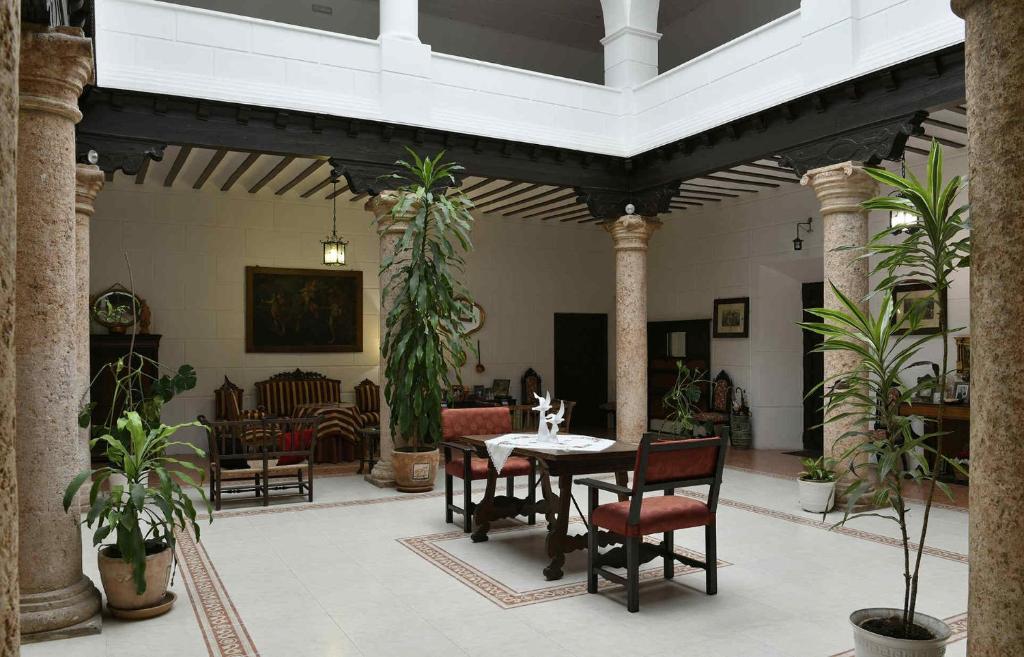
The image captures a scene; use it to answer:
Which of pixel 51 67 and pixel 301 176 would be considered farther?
pixel 301 176

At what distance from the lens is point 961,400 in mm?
8453

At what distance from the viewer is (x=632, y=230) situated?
31.9ft

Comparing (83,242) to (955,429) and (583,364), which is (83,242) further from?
(955,429)

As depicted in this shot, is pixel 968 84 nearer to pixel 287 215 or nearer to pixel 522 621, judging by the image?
pixel 522 621

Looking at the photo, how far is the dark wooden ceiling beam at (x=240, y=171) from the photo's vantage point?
30.0 feet

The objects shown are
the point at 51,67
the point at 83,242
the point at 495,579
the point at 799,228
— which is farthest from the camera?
the point at 799,228

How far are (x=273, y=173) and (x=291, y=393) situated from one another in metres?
3.14

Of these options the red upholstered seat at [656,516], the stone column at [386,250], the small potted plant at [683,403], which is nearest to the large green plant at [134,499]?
the red upholstered seat at [656,516]

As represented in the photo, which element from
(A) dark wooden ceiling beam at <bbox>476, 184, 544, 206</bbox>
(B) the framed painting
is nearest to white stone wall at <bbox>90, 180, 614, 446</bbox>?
(B) the framed painting

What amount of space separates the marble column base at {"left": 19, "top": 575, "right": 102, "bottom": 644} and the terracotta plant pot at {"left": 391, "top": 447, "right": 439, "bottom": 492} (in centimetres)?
394

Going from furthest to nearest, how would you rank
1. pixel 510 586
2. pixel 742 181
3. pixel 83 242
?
pixel 742 181 → pixel 83 242 → pixel 510 586

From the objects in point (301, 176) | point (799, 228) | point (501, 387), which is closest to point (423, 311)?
point (301, 176)

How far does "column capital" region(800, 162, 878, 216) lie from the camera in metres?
7.00

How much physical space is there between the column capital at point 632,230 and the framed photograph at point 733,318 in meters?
2.56
